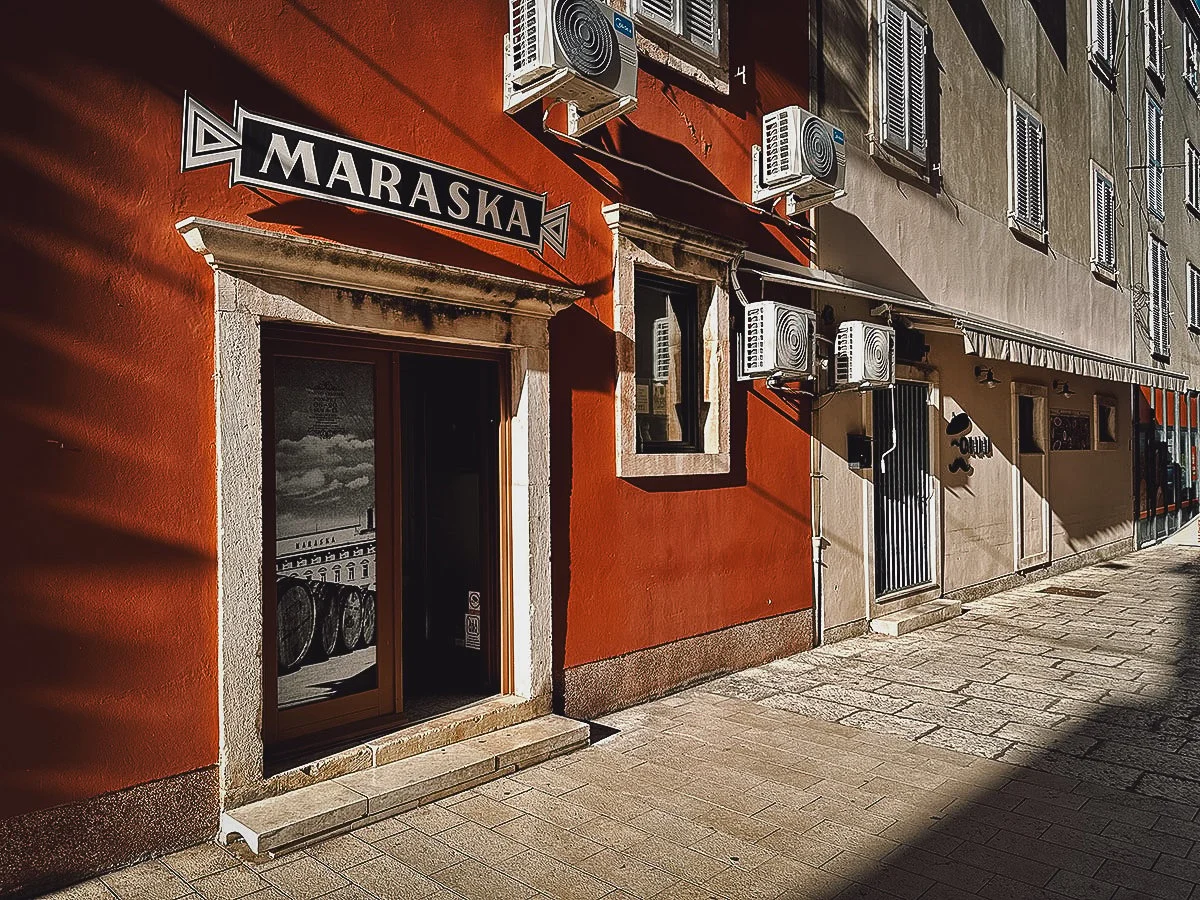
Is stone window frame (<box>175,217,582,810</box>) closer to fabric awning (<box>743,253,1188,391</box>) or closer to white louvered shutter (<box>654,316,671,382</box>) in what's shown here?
white louvered shutter (<box>654,316,671,382</box>)

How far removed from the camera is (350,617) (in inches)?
196

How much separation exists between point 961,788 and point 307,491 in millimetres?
3853

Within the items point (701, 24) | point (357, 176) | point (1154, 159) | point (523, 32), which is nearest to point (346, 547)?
point (357, 176)

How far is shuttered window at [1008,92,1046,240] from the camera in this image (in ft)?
39.1

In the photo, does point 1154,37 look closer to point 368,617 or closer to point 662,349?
point 662,349

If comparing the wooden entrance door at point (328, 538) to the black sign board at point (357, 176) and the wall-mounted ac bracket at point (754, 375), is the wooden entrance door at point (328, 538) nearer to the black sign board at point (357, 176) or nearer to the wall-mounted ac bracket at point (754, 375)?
the black sign board at point (357, 176)

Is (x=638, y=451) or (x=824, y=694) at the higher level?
(x=638, y=451)

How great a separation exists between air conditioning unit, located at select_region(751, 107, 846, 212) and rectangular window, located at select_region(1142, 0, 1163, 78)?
46.6ft

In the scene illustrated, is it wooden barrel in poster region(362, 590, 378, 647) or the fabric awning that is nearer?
wooden barrel in poster region(362, 590, 378, 647)

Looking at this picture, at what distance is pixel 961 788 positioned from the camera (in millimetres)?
4840

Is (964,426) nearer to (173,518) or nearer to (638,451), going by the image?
(638,451)

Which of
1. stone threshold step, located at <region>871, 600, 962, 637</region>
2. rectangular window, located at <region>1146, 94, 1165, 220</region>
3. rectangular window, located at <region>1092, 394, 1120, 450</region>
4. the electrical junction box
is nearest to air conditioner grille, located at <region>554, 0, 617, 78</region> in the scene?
the electrical junction box

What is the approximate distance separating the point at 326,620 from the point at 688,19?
503cm

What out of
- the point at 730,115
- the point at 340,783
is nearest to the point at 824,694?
the point at 340,783
